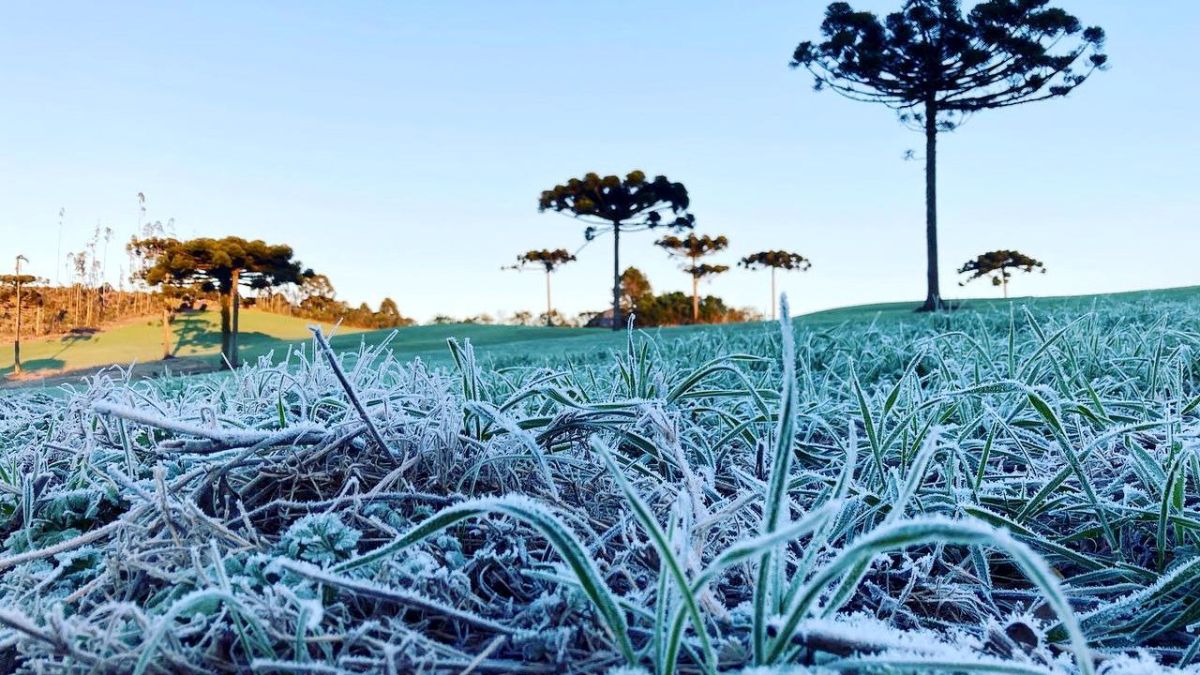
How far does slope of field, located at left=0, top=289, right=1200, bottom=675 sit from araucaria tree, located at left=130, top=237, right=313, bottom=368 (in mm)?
25887

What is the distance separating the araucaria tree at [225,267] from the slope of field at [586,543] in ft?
84.9

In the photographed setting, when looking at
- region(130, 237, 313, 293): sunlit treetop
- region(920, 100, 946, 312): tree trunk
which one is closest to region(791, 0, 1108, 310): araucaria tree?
region(920, 100, 946, 312): tree trunk

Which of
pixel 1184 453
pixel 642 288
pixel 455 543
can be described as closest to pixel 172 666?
pixel 455 543

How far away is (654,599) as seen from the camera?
77 centimetres

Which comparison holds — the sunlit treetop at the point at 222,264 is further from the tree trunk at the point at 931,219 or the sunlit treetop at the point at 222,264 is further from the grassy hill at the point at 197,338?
the tree trunk at the point at 931,219

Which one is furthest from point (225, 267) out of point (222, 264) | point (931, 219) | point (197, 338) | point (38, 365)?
point (931, 219)

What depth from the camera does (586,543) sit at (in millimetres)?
897

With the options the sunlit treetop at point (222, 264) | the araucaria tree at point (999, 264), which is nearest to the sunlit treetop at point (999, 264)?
the araucaria tree at point (999, 264)

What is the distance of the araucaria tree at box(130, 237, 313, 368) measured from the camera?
83.4 ft

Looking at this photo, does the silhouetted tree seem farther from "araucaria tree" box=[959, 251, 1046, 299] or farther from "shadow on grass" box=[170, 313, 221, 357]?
"araucaria tree" box=[959, 251, 1046, 299]

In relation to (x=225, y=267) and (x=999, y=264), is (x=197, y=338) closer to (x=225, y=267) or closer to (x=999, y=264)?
(x=225, y=267)

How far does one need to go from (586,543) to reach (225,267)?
2835cm

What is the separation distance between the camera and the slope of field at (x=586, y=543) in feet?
1.91

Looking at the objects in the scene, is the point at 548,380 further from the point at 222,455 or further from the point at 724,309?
the point at 724,309
